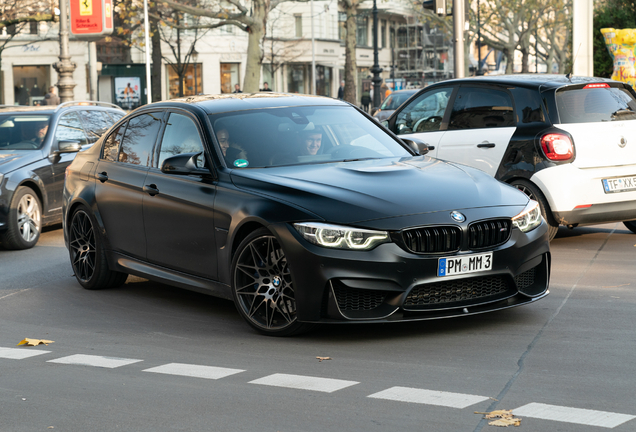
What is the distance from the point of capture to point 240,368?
545 cm

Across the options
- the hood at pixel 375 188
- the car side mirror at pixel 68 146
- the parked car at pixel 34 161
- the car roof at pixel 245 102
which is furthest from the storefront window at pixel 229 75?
the hood at pixel 375 188

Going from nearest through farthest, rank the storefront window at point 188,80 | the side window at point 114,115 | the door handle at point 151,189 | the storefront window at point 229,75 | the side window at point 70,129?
the door handle at point 151,189, the side window at point 70,129, the side window at point 114,115, the storefront window at point 188,80, the storefront window at point 229,75

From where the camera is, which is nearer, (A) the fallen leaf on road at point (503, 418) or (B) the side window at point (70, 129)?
(A) the fallen leaf on road at point (503, 418)

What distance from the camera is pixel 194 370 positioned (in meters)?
5.45

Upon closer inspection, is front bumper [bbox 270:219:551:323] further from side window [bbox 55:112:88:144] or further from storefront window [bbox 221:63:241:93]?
storefront window [bbox 221:63:241:93]

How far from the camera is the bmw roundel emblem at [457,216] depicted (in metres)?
5.85

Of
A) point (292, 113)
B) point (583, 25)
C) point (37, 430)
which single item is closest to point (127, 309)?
point (292, 113)

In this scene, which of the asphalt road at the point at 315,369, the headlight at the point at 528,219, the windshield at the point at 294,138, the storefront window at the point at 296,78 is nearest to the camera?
the asphalt road at the point at 315,369

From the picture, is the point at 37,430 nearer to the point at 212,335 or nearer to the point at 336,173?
the point at 212,335

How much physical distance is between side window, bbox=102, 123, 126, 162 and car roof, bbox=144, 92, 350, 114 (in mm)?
574

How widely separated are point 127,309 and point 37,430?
309 centimetres

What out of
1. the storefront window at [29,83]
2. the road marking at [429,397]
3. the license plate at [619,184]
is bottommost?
the road marking at [429,397]

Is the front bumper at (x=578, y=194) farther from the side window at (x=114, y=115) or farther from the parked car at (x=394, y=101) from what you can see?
the parked car at (x=394, y=101)

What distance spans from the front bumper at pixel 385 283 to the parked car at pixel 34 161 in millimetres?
6127
